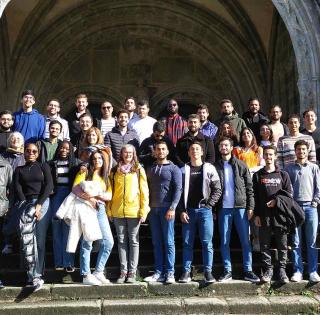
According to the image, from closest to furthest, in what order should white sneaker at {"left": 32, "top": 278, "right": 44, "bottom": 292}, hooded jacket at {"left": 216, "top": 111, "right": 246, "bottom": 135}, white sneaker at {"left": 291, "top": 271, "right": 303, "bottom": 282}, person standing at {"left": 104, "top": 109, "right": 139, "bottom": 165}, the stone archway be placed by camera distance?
1. white sneaker at {"left": 32, "top": 278, "right": 44, "bottom": 292}
2. white sneaker at {"left": 291, "top": 271, "right": 303, "bottom": 282}
3. person standing at {"left": 104, "top": 109, "right": 139, "bottom": 165}
4. hooded jacket at {"left": 216, "top": 111, "right": 246, "bottom": 135}
5. the stone archway

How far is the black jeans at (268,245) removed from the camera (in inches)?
248

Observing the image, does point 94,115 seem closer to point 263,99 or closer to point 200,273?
point 263,99

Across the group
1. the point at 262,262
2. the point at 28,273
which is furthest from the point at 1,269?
the point at 262,262

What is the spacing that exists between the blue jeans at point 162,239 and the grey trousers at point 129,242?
0.21 m

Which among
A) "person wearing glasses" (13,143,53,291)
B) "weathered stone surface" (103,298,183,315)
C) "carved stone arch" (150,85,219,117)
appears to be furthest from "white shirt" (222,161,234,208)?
"carved stone arch" (150,85,219,117)

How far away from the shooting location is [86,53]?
12.7 meters

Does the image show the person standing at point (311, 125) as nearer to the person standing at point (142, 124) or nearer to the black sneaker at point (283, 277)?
the black sneaker at point (283, 277)

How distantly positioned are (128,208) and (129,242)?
38 cm

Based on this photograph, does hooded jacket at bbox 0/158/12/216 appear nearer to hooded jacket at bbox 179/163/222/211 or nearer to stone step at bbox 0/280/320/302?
stone step at bbox 0/280/320/302

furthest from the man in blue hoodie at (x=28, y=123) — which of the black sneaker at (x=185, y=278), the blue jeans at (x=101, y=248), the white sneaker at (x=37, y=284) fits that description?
the black sneaker at (x=185, y=278)

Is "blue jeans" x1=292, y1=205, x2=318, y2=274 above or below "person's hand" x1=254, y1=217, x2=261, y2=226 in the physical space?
below

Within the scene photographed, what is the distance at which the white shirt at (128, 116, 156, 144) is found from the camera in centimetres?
772

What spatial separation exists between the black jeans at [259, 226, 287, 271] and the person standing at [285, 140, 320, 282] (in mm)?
148

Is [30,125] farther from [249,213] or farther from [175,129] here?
[249,213]
